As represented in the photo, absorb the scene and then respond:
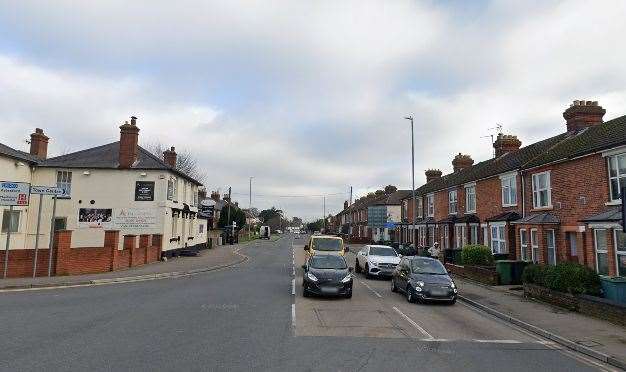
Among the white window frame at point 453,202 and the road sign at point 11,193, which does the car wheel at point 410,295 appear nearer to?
the road sign at point 11,193

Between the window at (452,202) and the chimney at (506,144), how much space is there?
13.3 feet

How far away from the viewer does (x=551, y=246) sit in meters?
20.4

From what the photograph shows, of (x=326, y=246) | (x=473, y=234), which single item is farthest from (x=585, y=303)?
(x=473, y=234)

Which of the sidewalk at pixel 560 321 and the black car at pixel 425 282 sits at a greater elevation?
the black car at pixel 425 282

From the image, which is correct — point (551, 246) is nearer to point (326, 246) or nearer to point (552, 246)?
point (552, 246)

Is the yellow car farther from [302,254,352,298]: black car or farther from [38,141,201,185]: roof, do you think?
[38,141,201,185]: roof

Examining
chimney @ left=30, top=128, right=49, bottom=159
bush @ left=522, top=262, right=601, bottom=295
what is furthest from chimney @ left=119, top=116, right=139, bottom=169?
bush @ left=522, top=262, right=601, bottom=295

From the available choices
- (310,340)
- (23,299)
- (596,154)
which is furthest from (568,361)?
(23,299)

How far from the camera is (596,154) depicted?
56.3ft

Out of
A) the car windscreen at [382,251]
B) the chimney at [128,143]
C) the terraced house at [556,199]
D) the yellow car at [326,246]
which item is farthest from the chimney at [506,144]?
A: the chimney at [128,143]

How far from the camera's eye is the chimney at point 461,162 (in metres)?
39.4

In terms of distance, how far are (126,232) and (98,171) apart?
14.8 ft

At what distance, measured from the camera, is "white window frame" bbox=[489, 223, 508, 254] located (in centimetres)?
2458

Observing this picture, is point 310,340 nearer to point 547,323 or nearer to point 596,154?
point 547,323
